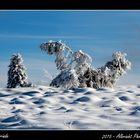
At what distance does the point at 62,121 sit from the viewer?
5758mm

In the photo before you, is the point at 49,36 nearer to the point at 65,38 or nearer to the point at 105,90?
the point at 65,38

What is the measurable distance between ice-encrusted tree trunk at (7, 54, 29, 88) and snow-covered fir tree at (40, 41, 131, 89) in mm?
224

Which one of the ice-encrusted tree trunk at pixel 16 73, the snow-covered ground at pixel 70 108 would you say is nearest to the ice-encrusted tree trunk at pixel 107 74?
the snow-covered ground at pixel 70 108

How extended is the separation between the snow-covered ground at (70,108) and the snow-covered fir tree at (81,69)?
95mm

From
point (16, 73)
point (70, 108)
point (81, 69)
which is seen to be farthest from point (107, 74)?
point (16, 73)

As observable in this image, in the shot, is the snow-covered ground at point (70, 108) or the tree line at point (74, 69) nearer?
the snow-covered ground at point (70, 108)

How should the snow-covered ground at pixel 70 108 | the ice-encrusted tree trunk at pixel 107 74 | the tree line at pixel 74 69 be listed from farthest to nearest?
the ice-encrusted tree trunk at pixel 107 74 → the tree line at pixel 74 69 → the snow-covered ground at pixel 70 108

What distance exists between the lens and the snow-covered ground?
5.75 m

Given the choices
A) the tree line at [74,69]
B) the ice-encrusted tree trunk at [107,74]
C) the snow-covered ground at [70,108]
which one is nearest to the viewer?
the snow-covered ground at [70,108]

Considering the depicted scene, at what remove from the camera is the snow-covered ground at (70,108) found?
18.9 ft

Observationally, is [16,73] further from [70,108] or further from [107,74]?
[107,74]

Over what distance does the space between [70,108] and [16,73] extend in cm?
52

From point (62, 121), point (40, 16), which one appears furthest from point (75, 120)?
point (40, 16)

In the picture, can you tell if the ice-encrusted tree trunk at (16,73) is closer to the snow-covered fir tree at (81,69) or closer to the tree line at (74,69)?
the tree line at (74,69)
